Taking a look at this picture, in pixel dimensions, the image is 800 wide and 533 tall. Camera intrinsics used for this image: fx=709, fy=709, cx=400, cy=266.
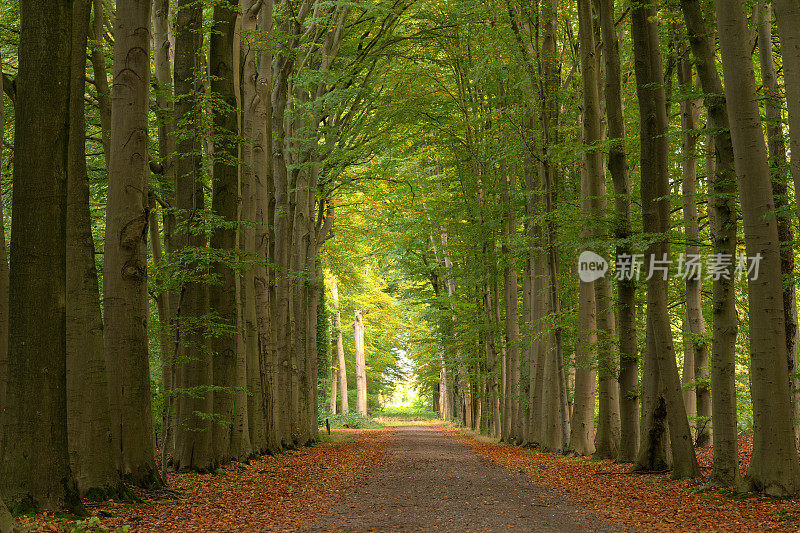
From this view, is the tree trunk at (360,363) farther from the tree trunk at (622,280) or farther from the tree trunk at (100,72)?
the tree trunk at (100,72)

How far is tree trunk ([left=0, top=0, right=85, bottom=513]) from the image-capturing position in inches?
273

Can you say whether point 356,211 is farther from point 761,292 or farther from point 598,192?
point 761,292

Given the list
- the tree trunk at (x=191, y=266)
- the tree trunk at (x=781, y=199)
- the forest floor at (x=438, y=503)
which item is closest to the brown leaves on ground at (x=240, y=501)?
the forest floor at (x=438, y=503)

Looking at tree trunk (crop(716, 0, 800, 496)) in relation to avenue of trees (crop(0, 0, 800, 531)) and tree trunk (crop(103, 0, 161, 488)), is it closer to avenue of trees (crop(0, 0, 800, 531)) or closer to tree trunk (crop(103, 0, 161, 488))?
avenue of trees (crop(0, 0, 800, 531))

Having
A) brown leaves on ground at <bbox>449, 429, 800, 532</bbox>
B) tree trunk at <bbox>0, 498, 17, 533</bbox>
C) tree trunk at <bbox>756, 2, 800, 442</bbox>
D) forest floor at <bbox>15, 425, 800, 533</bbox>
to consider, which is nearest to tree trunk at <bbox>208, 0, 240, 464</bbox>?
forest floor at <bbox>15, 425, 800, 533</bbox>

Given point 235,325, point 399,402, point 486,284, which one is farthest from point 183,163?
point 399,402

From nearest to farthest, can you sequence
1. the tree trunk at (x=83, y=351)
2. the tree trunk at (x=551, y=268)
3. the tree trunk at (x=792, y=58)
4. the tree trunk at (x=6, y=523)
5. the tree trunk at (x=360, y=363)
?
1. the tree trunk at (x=6, y=523)
2. the tree trunk at (x=792, y=58)
3. the tree trunk at (x=83, y=351)
4. the tree trunk at (x=551, y=268)
5. the tree trunk at (x=360, y=363)

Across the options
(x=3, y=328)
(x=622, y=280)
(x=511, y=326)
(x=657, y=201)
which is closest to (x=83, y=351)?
(x=3, y=328)

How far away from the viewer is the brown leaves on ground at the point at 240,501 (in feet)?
24.6

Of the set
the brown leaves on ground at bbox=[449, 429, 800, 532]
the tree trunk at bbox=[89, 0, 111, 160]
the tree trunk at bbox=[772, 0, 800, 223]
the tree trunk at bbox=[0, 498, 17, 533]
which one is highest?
the tree trunk at bbox=[89, 0, 111, 160]

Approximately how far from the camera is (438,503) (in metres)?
9.45

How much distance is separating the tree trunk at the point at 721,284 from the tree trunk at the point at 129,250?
785cm

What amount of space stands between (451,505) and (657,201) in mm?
6259

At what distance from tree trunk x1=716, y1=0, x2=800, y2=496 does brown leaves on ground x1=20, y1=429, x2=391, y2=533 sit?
5.75 m
